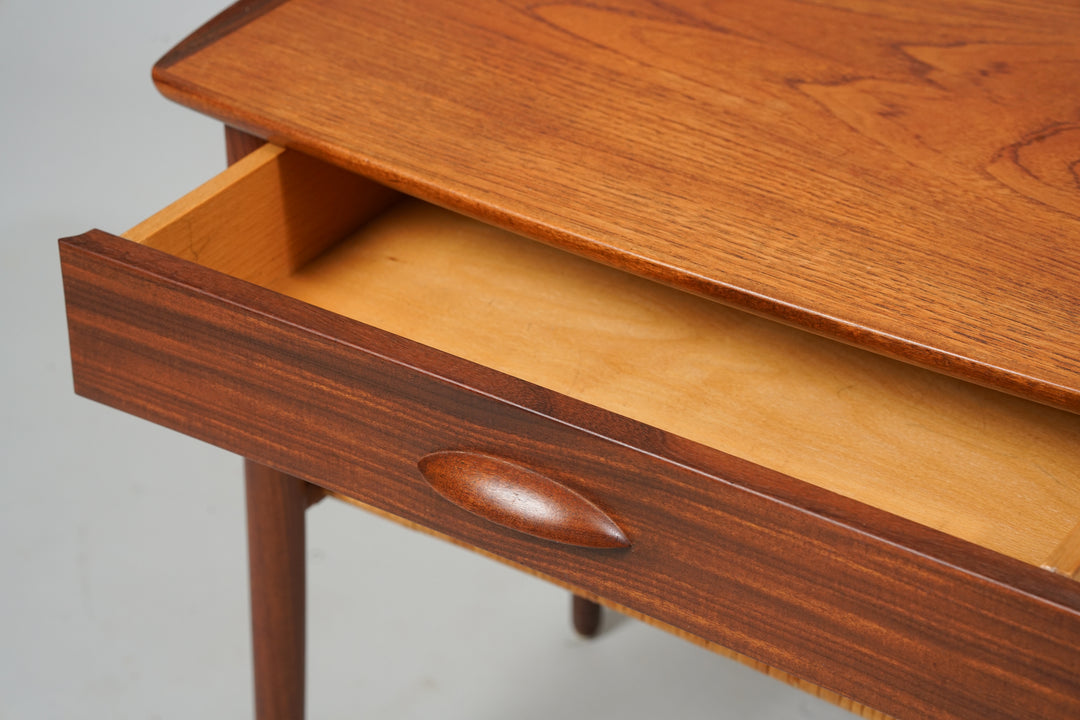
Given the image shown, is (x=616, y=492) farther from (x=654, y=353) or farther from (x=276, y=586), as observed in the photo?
(x=276, y=586)

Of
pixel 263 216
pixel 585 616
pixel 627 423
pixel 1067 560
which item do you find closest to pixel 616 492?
pixel 627 423

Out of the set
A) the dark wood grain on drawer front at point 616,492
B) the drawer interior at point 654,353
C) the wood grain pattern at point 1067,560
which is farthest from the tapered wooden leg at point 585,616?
the wood grain pattern at point 1067,560

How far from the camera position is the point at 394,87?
0.69 metres

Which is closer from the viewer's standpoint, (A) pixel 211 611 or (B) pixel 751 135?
(B) pixel 751 135

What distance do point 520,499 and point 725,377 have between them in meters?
0.17

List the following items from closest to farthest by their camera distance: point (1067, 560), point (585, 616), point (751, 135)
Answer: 1. point (1067, 560)
2. point (751, 135)
3. point (585, 616)

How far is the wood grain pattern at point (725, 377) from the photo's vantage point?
2.02 ft

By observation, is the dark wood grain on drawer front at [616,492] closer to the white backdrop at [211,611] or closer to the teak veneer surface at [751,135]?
the teak veneer surface at [751,135]

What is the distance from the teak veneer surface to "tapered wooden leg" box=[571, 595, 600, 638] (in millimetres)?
510

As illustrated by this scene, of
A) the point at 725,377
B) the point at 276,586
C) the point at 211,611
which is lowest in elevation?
the point at 211,611

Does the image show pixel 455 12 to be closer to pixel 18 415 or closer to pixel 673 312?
pixel 673 312

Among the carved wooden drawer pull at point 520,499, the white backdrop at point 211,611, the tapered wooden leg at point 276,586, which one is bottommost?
the white backdrop at point 211,611

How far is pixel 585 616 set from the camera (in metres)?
1.12

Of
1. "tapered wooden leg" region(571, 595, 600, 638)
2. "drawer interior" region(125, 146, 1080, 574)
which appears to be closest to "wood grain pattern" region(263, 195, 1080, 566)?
"drawer interior" region(125, 146, 1080, 574)
